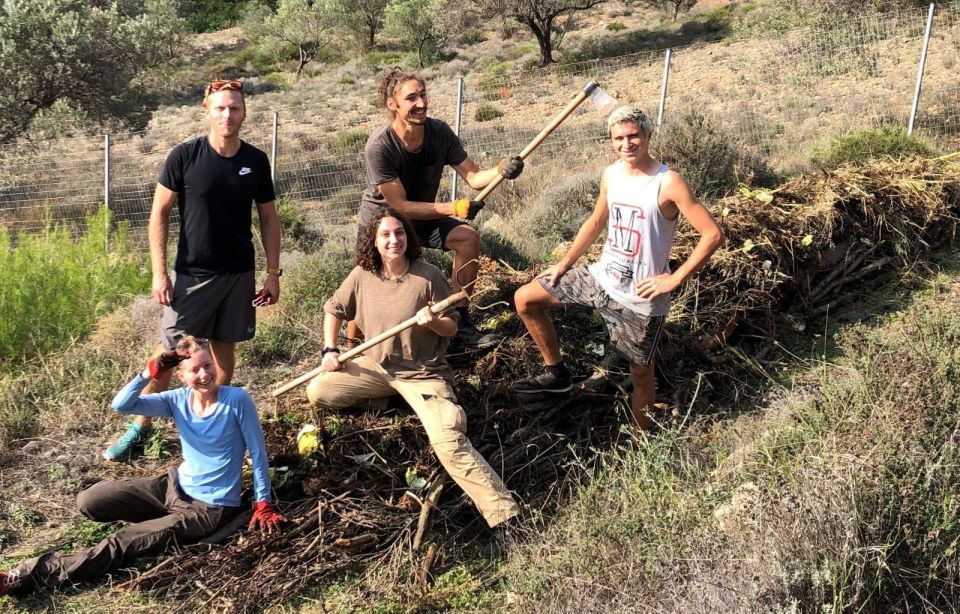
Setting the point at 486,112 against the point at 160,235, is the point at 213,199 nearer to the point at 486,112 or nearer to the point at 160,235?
the point at 160,235

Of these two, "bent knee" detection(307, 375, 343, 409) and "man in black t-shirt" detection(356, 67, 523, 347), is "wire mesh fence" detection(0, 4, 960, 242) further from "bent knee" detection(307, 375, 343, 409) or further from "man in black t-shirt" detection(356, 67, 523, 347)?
"bent knee" detection(307, 375, 343, 409)

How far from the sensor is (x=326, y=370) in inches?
171

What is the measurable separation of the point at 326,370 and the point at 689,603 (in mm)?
2178

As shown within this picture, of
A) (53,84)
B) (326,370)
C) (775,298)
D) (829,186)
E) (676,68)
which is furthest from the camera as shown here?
(676,68)

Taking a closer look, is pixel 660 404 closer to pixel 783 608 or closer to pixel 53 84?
pixel 783 608

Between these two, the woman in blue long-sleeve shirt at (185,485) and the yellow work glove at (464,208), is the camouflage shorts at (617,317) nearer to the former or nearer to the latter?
the yellow work glove at (464,208)

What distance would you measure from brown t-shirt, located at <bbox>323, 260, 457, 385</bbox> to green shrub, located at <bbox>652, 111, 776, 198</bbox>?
504 cm

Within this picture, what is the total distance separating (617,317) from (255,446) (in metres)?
1.98

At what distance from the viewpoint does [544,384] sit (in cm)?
479

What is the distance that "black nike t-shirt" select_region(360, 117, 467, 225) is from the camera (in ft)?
16.3

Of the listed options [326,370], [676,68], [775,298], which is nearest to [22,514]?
[326,370]

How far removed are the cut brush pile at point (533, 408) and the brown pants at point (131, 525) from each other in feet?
0.42

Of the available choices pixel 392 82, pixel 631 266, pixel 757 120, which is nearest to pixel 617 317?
pixel 631 266

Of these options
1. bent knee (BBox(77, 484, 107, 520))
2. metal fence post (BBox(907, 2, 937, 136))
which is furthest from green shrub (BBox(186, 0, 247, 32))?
bent knee (BBox(77, 484, 107, 520))
